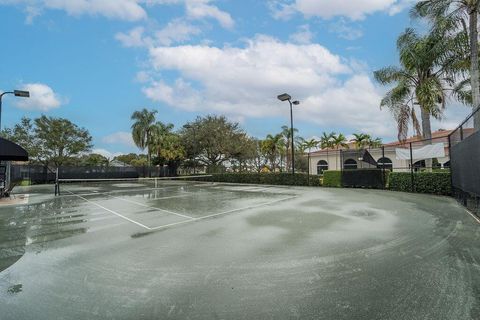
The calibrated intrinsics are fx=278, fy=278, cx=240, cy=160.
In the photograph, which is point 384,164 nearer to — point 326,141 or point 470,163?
point 470,163

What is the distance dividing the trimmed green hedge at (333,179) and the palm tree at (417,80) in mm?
4946

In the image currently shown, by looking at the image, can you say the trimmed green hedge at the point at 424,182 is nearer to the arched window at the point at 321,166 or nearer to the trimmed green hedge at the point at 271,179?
the trimmed green hedge at the point at 271,179

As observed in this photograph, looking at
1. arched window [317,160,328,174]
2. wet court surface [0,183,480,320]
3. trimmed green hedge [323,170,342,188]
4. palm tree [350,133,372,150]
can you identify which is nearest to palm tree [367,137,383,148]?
palm tree [350,133,372,150]

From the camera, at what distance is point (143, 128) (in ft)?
134

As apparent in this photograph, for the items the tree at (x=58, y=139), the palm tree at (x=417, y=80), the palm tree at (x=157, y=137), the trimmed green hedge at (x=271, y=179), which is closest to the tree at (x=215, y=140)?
the palm tree at (x=157, y=137)

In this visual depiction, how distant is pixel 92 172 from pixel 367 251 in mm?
37888

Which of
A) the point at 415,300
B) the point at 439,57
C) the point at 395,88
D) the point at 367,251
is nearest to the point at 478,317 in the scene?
the point at 415,300

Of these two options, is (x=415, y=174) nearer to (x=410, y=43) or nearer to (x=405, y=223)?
(x=410, y=43)

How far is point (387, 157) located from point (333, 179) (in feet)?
44.3

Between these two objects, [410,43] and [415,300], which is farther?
[410,43]

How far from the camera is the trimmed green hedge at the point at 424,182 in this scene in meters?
13.2

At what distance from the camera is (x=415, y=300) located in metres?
3.02

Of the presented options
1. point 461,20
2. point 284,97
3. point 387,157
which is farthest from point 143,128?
point 461,20

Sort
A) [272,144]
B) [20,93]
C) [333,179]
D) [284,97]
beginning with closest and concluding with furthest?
1. [20,93]
2. [284,97]
3. [333,179]
4. [272,144]
